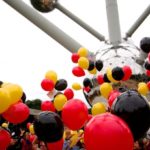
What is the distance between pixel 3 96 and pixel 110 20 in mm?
7130

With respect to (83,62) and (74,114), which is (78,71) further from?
(74,114)

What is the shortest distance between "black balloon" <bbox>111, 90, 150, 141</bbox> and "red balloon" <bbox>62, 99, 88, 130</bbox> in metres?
1.26

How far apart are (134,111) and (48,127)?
3.95ft

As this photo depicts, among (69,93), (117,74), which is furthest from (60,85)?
(117,74)

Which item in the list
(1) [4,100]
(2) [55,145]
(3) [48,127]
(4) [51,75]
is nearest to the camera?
(1) [4,100]

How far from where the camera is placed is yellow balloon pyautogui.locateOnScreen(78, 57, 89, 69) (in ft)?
30.7

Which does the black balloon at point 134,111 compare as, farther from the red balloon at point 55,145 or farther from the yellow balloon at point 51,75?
the yellow balloon at point 51,75

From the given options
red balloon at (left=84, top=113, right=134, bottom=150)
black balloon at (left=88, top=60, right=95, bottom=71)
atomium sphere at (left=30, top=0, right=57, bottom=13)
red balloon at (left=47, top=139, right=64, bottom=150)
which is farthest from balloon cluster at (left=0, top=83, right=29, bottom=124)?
atomium sphere at (left=30, top=0, right=57, bottom=13)

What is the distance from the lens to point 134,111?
4285 millimetres

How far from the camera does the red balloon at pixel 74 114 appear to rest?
5.57 metres

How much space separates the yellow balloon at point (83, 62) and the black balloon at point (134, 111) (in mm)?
4963

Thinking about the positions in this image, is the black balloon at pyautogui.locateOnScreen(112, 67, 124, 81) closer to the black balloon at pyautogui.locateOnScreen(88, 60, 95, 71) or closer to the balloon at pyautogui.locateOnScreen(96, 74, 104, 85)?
the black balloon at pyautogui.locateOnScreen(88, 60, 95, 71)

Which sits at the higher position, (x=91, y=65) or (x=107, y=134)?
(x=91, y=65)

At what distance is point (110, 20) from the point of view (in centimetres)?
1149
